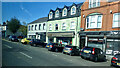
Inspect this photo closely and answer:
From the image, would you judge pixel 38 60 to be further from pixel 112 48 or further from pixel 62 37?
pixel 62 37

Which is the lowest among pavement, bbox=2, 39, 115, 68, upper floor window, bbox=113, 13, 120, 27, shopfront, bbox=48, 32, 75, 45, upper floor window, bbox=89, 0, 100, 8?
pavement, bbox=2, 39, 115, 68

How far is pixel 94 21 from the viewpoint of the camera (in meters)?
19.2

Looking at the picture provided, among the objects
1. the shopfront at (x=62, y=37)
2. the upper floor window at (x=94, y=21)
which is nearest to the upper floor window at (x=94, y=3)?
the upper floor window at (x=94, y=21)

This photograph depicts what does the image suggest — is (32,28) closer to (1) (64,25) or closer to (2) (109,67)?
(1) (64,25)

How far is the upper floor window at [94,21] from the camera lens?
18.7 metres

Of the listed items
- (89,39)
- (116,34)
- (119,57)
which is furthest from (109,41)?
(119,57)

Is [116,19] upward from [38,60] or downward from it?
upward

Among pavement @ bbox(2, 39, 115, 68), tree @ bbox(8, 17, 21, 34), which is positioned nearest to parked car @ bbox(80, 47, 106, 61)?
pavement @ bbox(2, 39, 115, 68)

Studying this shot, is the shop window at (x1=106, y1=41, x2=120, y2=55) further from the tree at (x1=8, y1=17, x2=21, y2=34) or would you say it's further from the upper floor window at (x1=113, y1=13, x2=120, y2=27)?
the tree at (x1=8, y1=17, x2=21, y2=34)

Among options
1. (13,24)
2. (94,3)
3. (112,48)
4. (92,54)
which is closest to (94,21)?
(94,3)

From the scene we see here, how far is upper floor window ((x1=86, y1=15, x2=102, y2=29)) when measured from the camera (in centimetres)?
1875

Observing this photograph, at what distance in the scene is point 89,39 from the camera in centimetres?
2005

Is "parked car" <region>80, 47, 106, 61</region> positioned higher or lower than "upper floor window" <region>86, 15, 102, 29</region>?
lower

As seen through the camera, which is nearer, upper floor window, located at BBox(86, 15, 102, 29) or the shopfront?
upper floor window, located at BBox(86, 15, 102, 29)
